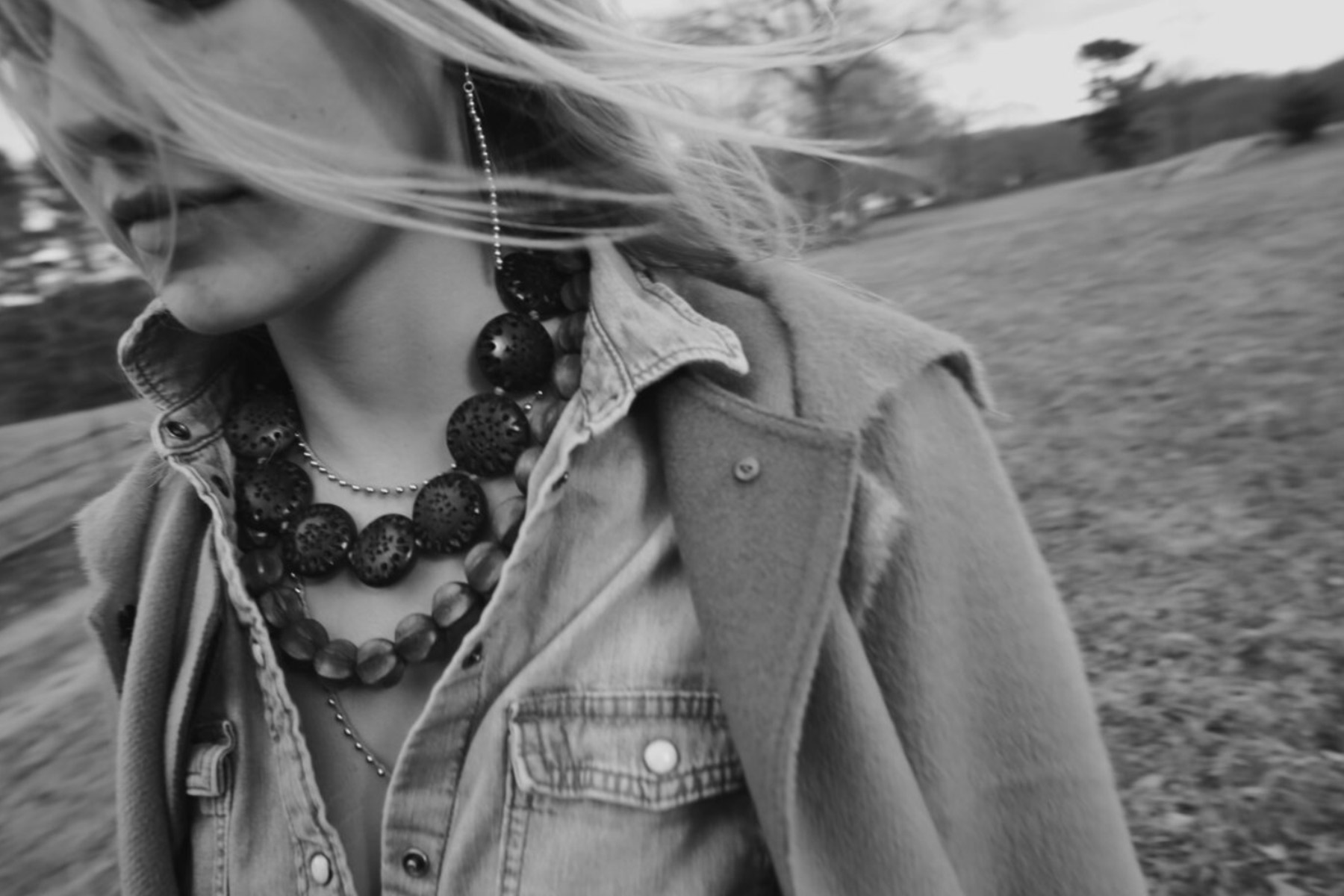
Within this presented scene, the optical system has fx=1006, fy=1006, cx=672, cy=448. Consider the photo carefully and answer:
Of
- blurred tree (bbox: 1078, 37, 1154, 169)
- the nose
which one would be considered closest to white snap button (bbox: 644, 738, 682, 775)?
the nose

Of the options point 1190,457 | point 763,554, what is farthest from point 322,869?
point 1190,457

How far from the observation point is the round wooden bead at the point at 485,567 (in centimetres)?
99

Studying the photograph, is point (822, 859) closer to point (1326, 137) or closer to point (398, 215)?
point (398, 215)

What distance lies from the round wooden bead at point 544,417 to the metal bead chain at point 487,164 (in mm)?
161

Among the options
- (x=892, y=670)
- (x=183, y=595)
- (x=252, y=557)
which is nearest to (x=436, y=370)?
(x=252, y=557)

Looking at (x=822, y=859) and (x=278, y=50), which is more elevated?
(x=278, y=50)

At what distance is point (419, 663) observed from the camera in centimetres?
102

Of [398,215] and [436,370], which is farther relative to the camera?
[436,370]

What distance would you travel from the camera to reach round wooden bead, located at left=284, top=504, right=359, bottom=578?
3.43 feet

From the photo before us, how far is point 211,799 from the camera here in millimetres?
1076

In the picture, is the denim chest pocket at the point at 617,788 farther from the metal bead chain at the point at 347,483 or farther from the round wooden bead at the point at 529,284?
the round wooden bead at the point at 529,284

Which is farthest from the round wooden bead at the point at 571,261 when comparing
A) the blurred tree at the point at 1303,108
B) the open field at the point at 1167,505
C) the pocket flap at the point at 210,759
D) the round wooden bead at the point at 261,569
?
the blurred tree at the point at 1303,108

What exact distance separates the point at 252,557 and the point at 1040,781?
0.82 meters

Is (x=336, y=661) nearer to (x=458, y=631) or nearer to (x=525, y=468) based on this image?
(x=458, y=631)
